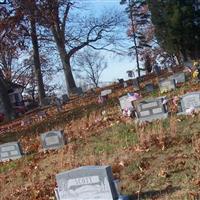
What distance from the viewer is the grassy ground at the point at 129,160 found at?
7671 mm

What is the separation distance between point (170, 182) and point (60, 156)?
13.7 ft

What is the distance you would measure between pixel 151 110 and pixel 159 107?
20 centimetres

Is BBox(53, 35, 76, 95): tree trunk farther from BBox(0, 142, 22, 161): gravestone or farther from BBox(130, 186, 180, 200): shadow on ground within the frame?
BBox(130, 186, 180, 200): shadow on ground

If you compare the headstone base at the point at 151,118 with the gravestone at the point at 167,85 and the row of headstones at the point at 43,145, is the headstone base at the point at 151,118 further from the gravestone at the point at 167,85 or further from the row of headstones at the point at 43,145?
the gravestone at the point at 167,85

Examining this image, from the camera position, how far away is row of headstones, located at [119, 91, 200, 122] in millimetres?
11750

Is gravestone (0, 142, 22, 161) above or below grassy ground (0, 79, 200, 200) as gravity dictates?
above

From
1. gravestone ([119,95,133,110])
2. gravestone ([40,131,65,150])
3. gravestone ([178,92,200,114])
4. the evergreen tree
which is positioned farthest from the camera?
the evergreen tree

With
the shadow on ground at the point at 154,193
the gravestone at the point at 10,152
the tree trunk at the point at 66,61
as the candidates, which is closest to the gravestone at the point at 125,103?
the gravestone at the point at 10,152

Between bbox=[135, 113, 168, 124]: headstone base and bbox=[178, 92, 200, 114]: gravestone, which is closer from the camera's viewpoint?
bbox=[178, 92, 200, 114]: gravestone

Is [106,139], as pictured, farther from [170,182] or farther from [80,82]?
[80,82]

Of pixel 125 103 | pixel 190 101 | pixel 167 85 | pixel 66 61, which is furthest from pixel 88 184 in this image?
pixel 66 61

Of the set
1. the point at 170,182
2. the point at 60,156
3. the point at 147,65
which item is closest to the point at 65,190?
the point at 170,182

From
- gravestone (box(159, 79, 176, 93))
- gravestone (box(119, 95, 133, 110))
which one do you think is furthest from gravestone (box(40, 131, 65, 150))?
gravestone (box(159, 79, 176, 93))

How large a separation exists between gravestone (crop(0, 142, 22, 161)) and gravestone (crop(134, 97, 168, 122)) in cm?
305
